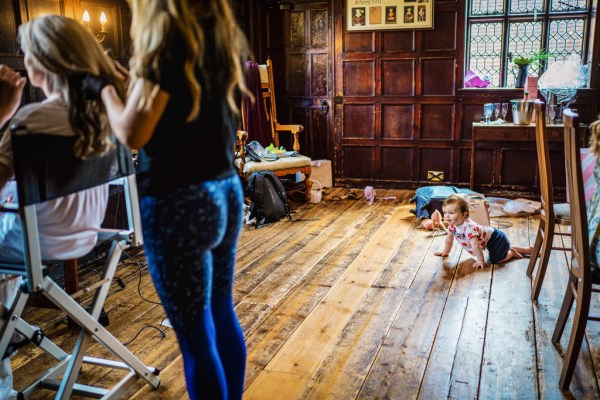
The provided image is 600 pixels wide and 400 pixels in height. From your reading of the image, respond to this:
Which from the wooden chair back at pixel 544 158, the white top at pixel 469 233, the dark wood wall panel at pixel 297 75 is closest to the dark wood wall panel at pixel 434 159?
the dark wood wall panel at pixel 297 75

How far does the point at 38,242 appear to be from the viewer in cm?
158

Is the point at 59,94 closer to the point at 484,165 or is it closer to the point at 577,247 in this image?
the point at 577,247

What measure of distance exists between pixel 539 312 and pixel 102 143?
2222 mm

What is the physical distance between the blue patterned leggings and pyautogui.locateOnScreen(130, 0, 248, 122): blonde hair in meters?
0.20

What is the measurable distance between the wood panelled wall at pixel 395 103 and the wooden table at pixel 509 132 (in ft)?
1.16

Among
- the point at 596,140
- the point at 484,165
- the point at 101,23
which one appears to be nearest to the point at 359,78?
the point at 484,165

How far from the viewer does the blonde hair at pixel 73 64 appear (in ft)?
5.24

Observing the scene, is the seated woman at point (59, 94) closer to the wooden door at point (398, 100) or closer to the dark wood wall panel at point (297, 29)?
the wooden door at point (398, 100)

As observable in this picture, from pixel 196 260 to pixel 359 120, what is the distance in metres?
4.84

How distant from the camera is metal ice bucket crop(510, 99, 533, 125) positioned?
509cm

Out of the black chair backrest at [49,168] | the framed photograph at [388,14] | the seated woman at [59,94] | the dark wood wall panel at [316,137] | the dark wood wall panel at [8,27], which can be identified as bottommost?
the dark wood wall panel at [316,137]

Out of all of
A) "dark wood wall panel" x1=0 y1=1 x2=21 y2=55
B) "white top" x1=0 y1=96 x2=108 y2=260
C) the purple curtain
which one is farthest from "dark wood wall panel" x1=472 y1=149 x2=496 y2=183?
"white top" x1=0 y1=96 x2=108 y2=260

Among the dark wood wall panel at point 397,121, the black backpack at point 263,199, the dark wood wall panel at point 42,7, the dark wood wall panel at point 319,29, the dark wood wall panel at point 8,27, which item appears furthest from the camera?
the dark wood wall panel at point 319,29

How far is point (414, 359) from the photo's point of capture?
2.41 meters
